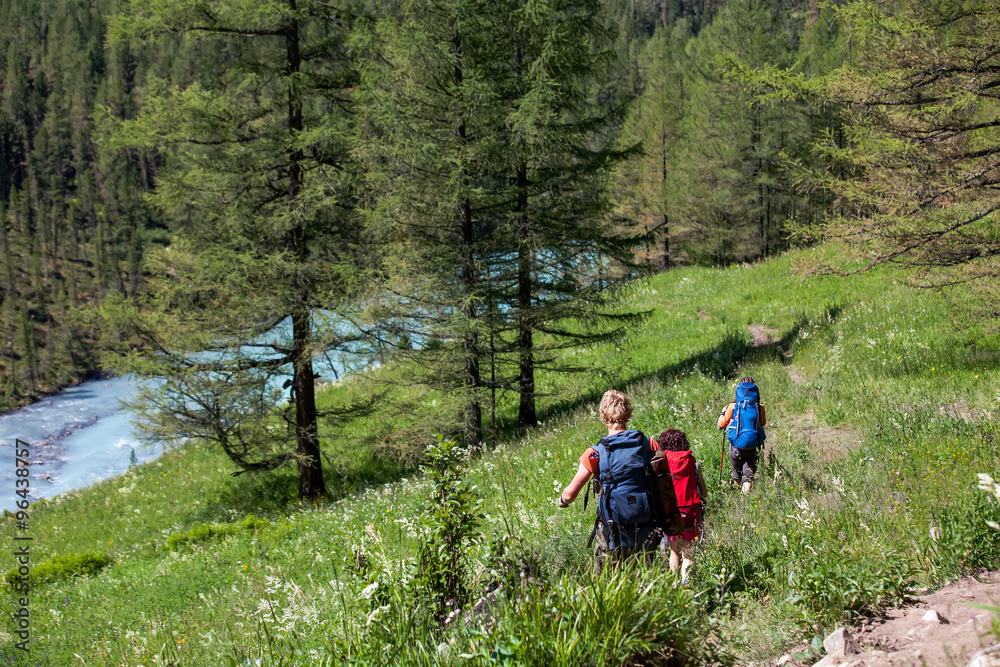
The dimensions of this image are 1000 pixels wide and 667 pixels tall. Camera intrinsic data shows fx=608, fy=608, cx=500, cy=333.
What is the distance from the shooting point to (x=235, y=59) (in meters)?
12.2

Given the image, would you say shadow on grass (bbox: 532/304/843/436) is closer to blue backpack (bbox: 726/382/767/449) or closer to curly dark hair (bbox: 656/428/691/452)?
blue backpack (bbox: 726/382/767/449)

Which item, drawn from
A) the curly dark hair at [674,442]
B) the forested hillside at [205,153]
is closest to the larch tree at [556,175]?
the forested hillside at [205,153]

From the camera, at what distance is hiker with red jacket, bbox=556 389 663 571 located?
4078 mm

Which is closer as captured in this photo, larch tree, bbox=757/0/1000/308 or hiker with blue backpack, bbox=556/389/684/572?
hiker with blue backpack, bbox=556/389/684/572

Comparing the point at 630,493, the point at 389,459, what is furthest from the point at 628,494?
the point at 389,459

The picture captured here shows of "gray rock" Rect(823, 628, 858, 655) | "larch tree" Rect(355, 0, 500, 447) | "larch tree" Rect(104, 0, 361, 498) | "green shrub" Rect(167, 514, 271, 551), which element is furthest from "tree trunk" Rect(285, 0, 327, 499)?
"gray rock" Rect(823, 628, 858, 655)

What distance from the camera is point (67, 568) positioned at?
35.2ft

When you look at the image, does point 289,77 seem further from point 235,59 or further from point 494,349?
point 494,349

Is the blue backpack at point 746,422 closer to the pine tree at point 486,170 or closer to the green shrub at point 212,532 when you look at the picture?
the pine tree at point 486,170

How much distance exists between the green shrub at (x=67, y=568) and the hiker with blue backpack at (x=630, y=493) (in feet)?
35.0

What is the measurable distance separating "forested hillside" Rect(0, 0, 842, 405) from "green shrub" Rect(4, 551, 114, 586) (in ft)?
14.2

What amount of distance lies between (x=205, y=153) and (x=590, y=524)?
38.5ft

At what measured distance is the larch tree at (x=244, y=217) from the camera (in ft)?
38.1

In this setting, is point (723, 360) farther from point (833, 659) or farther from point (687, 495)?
point (833, 659)
